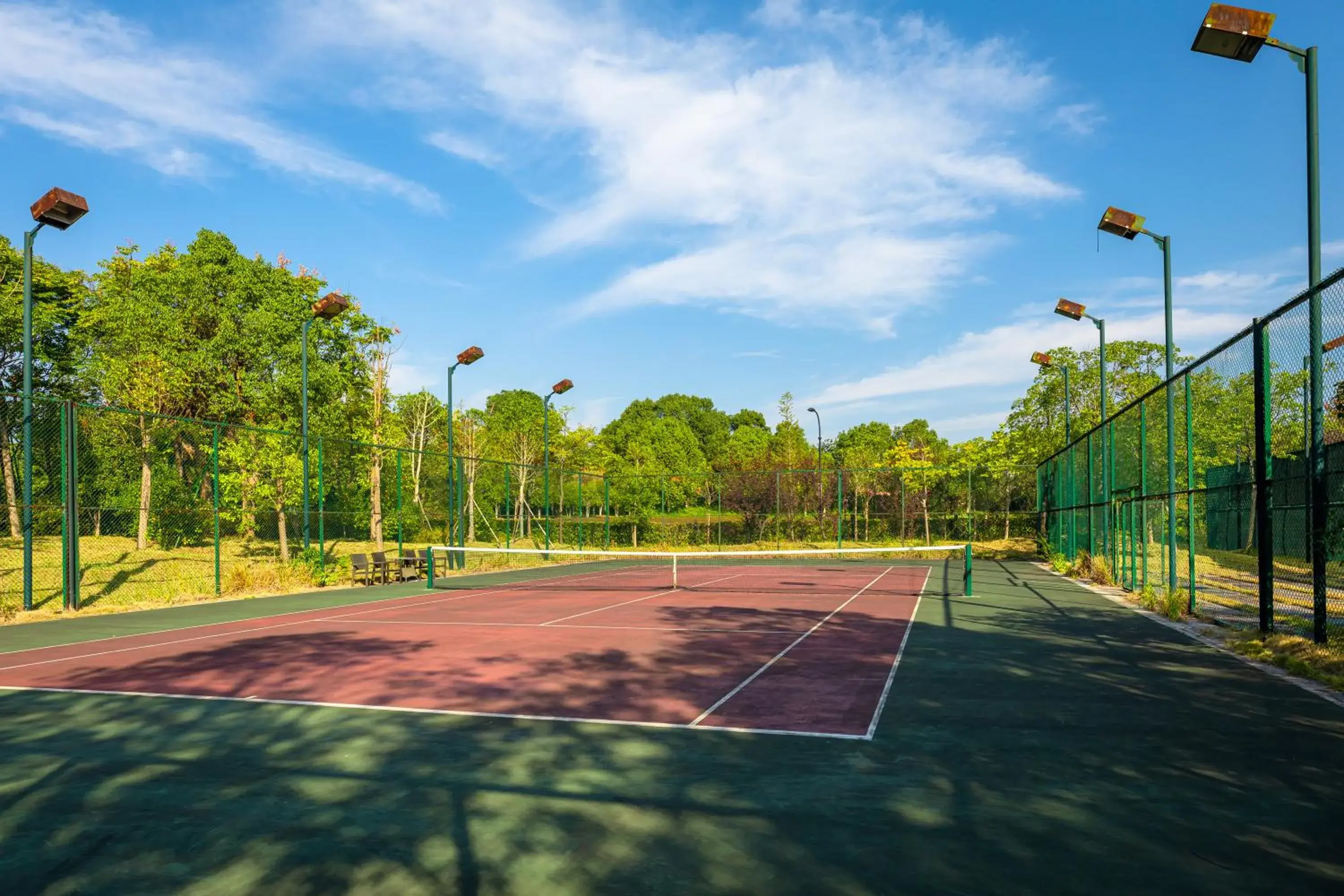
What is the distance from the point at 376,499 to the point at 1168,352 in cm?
2612

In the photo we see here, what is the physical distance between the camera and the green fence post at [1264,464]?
927cm

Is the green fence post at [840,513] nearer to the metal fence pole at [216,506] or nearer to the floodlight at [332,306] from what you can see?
the floodlight at [332,306]

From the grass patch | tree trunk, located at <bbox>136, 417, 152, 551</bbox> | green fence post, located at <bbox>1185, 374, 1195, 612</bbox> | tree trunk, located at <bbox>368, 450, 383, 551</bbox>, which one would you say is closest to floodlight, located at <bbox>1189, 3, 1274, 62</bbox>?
green fence post, located at <bbox>1185, 374, 1195, 612</bbox>

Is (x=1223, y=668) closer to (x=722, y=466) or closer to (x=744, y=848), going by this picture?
(x=744, y=848)

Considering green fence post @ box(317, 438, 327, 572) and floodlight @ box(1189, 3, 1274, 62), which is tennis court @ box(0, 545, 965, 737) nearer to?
green fence post @ box(317, 438, 327, 572)

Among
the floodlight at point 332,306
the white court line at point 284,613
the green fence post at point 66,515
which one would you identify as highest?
the floodlight at point 332,306

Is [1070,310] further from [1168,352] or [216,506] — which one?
[216,506]

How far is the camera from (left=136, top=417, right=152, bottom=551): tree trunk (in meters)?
26.1

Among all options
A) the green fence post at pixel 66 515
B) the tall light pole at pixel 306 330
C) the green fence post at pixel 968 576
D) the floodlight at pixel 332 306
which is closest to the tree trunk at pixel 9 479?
the green fence post at pixel 66 515

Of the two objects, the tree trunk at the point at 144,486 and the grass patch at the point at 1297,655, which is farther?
the tree trunk at the point at 144,486

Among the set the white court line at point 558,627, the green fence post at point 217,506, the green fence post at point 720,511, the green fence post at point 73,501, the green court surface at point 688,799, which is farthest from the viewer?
the green fence post at point 720,511

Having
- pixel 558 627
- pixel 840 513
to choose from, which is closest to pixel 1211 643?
pixel 558 627

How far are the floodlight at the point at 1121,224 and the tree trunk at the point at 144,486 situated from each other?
23.7 metres

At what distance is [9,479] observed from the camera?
26.2m
